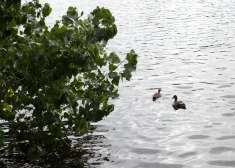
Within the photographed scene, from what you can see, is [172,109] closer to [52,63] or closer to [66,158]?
[66,158]

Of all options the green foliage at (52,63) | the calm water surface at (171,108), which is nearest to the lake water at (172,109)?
the calm water surface at (171,108)

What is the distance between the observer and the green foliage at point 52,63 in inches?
395

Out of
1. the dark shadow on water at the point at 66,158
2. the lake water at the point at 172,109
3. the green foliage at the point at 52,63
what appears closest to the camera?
the green foliage at the point at 52,63

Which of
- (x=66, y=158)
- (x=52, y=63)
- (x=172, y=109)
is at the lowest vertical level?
(x=66, y=158)

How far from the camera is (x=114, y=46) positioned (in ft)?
108

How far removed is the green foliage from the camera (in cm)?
1004

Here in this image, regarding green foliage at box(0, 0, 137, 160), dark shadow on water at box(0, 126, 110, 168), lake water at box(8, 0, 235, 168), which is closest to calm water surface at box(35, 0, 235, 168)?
lake water at box(8, 0, 235, 168)

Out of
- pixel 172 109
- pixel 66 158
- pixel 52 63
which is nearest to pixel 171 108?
pixel 172 109

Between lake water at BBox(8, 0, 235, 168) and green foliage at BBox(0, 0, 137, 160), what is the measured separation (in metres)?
2.27

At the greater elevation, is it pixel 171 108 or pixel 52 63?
pixel 52 63

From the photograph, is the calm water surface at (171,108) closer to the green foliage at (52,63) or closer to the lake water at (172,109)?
the lake water at (172,109)

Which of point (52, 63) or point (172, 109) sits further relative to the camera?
point (172, 109)

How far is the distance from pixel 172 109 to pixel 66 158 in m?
6.04

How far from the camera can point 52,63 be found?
10422mm
